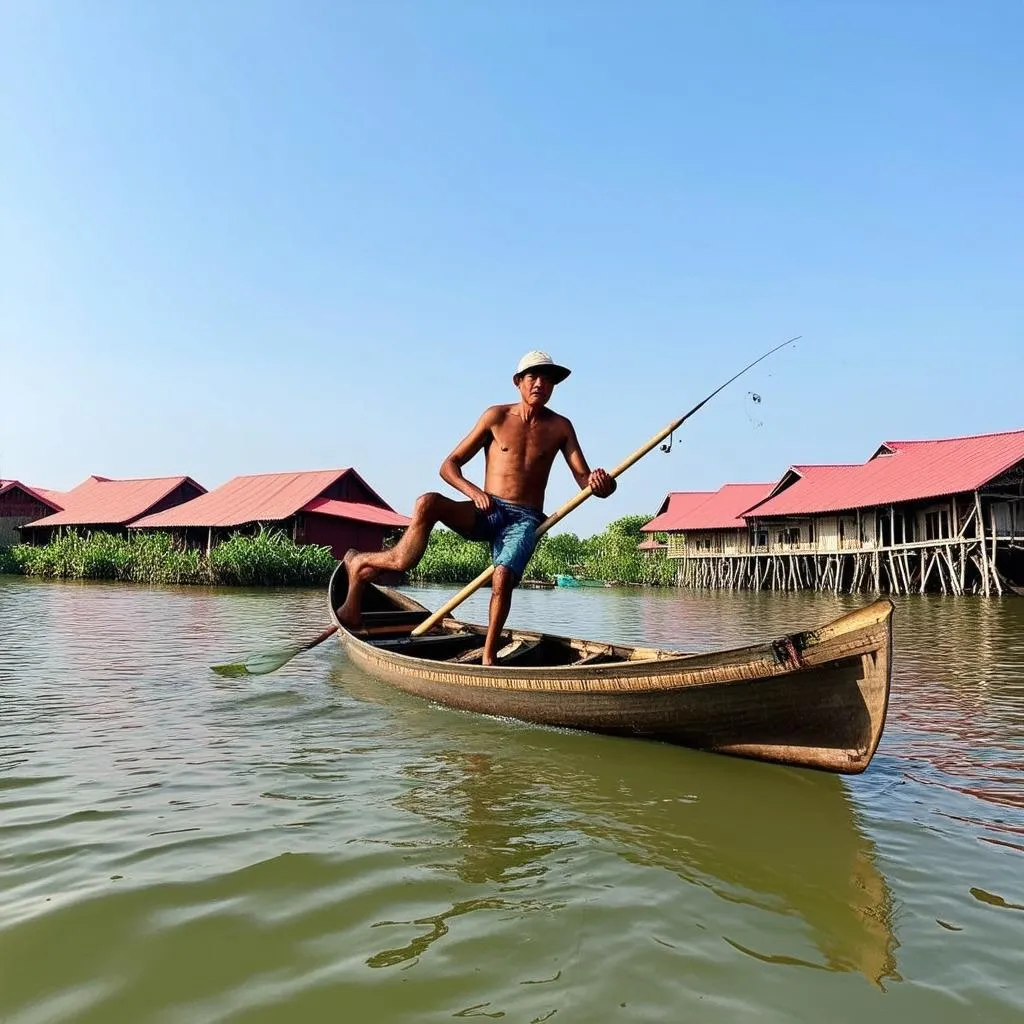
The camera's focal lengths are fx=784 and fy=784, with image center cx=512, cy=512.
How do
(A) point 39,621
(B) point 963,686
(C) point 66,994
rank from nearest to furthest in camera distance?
1. (C) point 66,994
2. (B) point 963,686
3. (A) point 39,621

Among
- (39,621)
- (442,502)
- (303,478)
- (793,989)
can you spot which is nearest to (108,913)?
(793,989)

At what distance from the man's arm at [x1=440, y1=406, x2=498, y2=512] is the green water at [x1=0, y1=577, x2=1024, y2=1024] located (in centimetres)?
163

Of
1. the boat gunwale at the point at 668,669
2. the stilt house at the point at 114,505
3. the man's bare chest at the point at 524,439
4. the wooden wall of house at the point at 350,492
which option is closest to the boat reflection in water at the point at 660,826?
the boat gunwale at the point at 668,669

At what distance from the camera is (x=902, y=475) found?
84.2 ft

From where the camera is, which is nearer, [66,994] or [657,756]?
[66,994]

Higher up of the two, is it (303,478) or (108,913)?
(303,478)

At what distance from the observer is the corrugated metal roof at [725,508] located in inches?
1374

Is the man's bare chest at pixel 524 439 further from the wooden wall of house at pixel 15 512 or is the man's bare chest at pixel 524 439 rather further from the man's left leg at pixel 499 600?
the wooden wall of house at pixel 15 512

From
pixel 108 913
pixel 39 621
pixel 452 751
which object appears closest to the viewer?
pixel 108 913

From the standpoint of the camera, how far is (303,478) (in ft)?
104

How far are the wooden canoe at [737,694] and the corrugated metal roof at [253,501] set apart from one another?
79.1 feet

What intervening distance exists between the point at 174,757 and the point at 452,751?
1503 mm

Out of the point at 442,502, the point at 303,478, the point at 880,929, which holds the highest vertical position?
the point at 303,478

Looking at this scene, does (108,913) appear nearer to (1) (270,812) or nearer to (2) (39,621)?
(1) (270,812)
